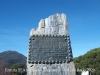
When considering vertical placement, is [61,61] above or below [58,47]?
below

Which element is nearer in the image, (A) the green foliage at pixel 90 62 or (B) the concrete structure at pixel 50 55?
(B) the concrete structure at pixel 50 55

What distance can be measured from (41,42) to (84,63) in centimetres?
1642

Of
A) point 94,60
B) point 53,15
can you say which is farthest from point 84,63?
point 53,15

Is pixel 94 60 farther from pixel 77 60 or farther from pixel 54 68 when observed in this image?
pixel 54 68

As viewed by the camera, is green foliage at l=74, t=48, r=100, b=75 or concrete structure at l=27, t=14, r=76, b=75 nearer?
concrete structure at l=27, t=14, r=76, b=75

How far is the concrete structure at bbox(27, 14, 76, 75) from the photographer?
22.2 ft

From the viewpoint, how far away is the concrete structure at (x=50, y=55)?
677cm

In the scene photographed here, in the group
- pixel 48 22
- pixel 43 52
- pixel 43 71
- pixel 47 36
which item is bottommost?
pixel 43 71

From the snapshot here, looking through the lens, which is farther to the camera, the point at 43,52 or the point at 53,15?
the point at 53,15

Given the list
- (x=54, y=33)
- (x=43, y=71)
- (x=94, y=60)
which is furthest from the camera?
(x=94, y=60)

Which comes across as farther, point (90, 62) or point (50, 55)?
point (90, 62)

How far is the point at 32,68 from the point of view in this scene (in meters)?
6.77

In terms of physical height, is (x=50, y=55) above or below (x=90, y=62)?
below

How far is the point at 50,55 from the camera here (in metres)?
6.84
